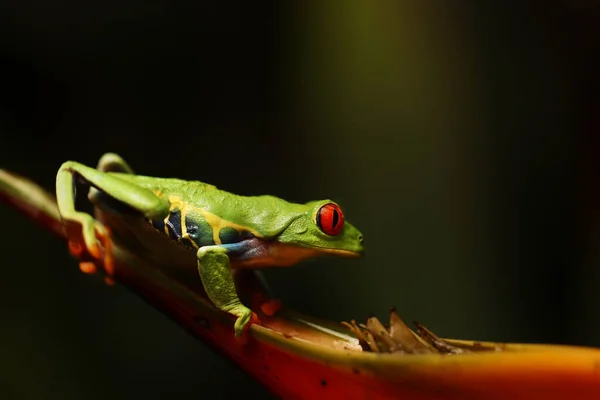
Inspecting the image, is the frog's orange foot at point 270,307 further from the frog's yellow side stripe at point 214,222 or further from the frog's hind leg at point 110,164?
the frog's hind leg at point 110,164

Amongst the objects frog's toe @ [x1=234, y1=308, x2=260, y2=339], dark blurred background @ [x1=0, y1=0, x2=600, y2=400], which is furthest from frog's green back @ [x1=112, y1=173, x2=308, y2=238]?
dark blurred background @ [x1=0, y1=0, x2=600, y2=400]

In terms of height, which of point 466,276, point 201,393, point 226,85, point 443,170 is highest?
point 226,85

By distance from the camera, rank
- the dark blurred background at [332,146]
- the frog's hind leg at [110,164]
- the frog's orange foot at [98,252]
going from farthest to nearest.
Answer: the dark blurred background at [332,146] < the frog's hind leg at [110,164] < the frog's orange foot at [98,252]

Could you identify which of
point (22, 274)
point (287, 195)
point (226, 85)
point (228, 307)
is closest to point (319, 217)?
point (228, 307)

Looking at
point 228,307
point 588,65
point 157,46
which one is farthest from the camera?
point 157,46

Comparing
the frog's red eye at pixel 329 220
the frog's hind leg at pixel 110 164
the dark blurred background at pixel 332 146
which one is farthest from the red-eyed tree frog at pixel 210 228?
the dark blurred background at pixel 332 146

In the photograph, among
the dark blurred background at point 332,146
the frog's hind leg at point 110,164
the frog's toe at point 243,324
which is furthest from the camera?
the dark blurred background at point 332,146

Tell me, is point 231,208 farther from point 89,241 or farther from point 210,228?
point 89,241

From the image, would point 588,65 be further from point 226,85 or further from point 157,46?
point 157,46
